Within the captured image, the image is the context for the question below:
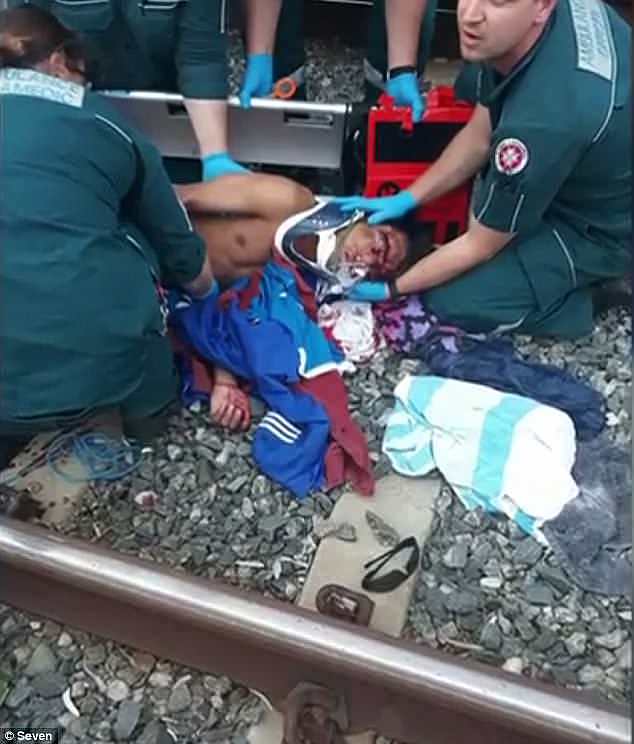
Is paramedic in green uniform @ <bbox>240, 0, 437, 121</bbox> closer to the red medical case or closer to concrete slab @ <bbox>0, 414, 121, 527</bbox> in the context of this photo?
the red medical case

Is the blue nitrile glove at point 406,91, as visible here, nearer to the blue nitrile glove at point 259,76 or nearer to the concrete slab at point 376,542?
the blue nitrile glove at point 259,76

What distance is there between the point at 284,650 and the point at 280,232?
1.27 metres

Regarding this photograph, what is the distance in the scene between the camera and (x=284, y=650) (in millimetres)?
2164

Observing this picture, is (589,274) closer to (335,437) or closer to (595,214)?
(595,214)

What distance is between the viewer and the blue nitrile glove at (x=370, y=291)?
316 centimetres

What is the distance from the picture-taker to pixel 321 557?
2.60 meters

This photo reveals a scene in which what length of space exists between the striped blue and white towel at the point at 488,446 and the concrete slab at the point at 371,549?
6cm

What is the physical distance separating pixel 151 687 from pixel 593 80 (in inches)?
61.8

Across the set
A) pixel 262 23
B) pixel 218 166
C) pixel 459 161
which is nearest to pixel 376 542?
pixel 459 161

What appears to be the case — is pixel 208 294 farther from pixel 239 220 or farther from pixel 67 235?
pixel 67 235

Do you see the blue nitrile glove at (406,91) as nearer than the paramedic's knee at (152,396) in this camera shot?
No

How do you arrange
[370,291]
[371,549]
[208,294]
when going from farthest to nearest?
[370,291] < [208,294] < [371,549]

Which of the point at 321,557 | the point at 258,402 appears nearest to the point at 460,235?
the point at 258,402

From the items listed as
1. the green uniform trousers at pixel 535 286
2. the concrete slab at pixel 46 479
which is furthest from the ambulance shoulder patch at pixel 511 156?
the concrete slab at pixel 46 479
